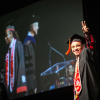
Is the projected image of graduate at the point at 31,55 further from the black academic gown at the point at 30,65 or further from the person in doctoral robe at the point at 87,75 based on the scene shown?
the person in doctoral robe at the point at 87,75

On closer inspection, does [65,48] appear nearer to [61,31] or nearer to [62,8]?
[61,31]

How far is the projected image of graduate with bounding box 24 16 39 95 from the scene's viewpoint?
11.0 feet

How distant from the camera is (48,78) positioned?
320 centimetres

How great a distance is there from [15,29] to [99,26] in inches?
77.8

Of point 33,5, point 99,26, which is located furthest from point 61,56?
point 33,5

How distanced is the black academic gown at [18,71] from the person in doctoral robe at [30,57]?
0.12 m

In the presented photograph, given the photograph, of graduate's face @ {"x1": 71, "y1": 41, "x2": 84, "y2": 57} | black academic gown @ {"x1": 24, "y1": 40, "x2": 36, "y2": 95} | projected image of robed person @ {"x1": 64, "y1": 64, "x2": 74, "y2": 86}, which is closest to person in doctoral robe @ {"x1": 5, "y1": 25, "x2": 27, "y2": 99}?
black academic gown @ {"x1": 24, "y1": 40, "x2": 36, "y2": 95}

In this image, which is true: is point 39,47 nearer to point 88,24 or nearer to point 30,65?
point 30,65

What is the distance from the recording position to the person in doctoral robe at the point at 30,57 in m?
3.35

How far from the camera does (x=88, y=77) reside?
190 centimetres

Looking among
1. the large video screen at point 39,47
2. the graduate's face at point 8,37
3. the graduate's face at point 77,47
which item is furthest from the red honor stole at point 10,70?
the graduate's face at point 77,47

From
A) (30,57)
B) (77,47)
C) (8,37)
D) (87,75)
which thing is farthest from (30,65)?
(87,75)

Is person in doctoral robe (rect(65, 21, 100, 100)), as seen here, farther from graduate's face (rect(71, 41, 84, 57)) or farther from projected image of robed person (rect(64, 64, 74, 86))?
projected image of robed person (rect(64, 64, 74, 86))

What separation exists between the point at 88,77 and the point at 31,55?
1827mm
